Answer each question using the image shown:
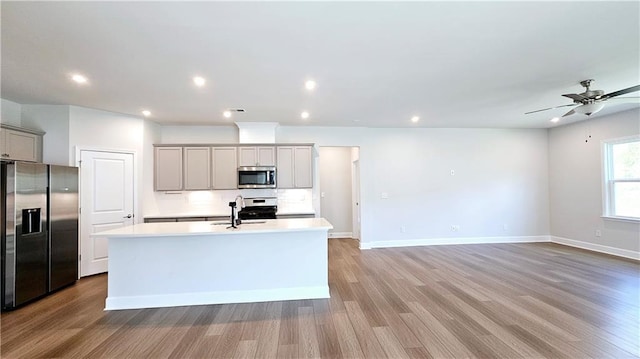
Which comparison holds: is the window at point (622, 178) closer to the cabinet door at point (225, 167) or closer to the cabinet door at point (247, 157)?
the cabinet door at point (247, 157)

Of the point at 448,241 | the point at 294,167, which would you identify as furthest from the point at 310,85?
the point at 448,241

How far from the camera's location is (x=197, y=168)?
559cm

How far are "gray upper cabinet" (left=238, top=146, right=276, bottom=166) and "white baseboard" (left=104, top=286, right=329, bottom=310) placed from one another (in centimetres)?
280

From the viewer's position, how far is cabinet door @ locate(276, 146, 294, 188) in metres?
5.75

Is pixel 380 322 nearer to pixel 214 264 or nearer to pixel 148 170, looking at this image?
pixel 214 264

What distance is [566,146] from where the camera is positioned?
6340 mm

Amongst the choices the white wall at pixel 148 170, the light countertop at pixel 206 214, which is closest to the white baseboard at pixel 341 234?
the light countertop at pixel 206 214

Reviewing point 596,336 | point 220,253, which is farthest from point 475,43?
point 220,253

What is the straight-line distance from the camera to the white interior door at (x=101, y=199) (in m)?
4.46

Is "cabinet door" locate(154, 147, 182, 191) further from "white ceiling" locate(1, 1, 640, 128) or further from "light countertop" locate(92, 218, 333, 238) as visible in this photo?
"light countertop" locate(92, 218, 333, 238)

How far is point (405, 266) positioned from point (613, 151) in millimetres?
4758

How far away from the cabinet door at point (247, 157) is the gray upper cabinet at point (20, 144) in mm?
2957

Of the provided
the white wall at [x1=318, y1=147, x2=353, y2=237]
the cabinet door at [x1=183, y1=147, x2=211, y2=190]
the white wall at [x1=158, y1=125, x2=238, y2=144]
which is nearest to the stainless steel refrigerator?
the cabinet door at [x1=183, y1=147, x2=211, y2=190]

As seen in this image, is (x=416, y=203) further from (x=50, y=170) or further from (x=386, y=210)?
(x=50, y=170)
